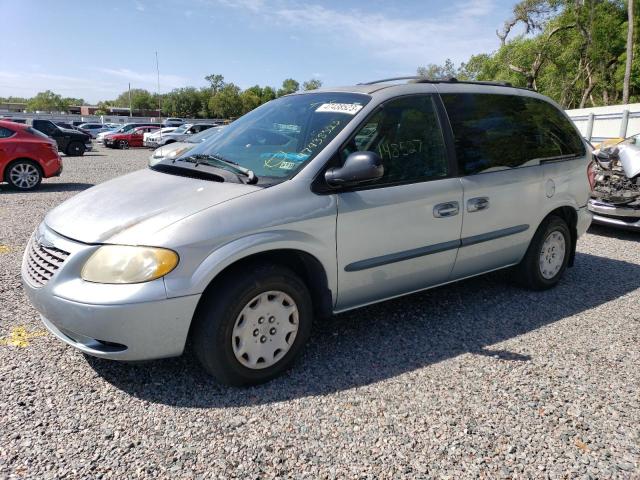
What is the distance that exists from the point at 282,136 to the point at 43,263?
170 cm

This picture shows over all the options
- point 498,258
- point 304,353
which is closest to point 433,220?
point 498,258

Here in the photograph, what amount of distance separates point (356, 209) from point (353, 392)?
1108 mm

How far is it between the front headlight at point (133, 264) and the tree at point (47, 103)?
141793 millimetres

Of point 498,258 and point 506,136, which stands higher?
point 506,136

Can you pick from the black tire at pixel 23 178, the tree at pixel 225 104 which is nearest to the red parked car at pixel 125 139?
the black tire at pixel 23 178

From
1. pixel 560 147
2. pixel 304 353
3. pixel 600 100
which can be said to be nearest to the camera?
pixel 304 353

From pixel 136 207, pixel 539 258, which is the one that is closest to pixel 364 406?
pixel 136 207

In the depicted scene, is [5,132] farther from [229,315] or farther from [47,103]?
[47,103]

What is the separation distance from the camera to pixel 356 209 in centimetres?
313

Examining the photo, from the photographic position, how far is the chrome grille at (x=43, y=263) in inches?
107

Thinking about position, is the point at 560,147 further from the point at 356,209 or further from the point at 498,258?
the point at 356,209

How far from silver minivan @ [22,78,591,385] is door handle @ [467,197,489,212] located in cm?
1

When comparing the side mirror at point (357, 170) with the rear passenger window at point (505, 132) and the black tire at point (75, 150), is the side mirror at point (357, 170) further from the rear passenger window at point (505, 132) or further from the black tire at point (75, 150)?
the black tire at point (75, 150)

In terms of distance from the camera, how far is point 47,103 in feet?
425
